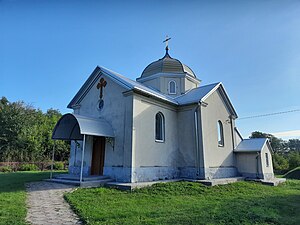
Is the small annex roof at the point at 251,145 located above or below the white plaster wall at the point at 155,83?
below

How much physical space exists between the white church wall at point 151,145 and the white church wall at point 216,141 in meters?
1.93

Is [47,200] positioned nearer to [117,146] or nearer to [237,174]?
[117,146]

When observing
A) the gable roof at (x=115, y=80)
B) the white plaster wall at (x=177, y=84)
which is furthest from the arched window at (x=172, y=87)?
the gable roof at (x=115, y=80)

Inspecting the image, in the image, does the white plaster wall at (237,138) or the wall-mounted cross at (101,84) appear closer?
the wall-mounted cross at (101,84)

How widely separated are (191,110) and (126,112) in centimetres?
449

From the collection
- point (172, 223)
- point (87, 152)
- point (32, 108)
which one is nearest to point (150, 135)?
point (87, 152)

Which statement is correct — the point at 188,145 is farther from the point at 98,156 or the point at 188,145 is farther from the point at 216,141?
the point at 98,156

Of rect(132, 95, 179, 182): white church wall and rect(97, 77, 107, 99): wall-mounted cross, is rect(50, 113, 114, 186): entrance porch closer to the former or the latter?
rect(132, 95, 179, 182): white church wall

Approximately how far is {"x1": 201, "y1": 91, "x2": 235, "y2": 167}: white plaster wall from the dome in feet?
12.3

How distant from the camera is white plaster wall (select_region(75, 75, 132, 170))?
37.7ft

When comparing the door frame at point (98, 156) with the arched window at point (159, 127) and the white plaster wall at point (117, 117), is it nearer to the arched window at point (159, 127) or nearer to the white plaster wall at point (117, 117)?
the white plaster wall at point (117, 117)

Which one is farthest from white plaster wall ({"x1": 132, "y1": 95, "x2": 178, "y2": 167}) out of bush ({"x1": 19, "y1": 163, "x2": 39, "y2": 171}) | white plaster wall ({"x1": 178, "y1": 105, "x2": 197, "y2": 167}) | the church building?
bush ({"x1": 19, "y1": 163, "x2": 39, "y2": 171})

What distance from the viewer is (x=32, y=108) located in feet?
113

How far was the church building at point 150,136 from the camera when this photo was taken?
11633mm
